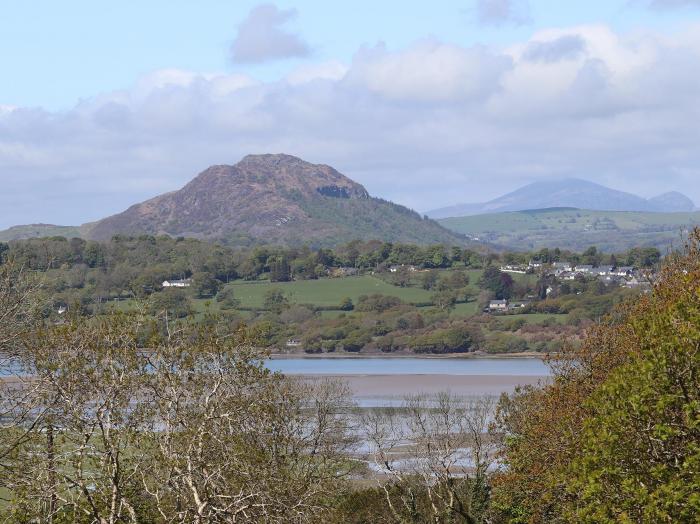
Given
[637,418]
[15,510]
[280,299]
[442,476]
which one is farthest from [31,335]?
[280,299]

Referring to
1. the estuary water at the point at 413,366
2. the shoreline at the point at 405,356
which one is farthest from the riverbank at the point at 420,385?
the shoreline at the point at 405,356

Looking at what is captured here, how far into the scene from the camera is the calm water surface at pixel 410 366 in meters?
125

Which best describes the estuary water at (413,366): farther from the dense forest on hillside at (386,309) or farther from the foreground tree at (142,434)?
the foreground tree at (142,434)

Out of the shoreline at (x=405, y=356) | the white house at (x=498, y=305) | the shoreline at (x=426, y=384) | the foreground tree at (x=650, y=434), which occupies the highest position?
the foreground tree at (x=650, y=434)

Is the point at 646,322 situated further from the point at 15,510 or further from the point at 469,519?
the point at 15,510

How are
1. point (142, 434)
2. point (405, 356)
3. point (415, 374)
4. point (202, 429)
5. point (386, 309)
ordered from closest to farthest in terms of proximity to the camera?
1. point (202, 429)
2. point (142, 434)
3. point (415, 374)
4. point (405, 356)
5. point (386, 309)

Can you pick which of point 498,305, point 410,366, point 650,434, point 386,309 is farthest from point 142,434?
point 498,305

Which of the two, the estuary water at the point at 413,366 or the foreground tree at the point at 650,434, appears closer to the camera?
the foreground tree at the point at 650,434

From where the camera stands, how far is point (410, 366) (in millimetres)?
140875

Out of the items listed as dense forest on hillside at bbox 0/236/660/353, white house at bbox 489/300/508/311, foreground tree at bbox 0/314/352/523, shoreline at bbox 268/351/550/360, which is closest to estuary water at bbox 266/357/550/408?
shoreline at bbox 268/351/550/360

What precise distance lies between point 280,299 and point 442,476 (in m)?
149

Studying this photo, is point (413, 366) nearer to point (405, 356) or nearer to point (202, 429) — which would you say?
point (405, 356)

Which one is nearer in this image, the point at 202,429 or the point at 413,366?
the point at 202,429

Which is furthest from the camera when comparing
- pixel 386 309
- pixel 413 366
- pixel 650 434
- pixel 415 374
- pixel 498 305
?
pixel 498 305
